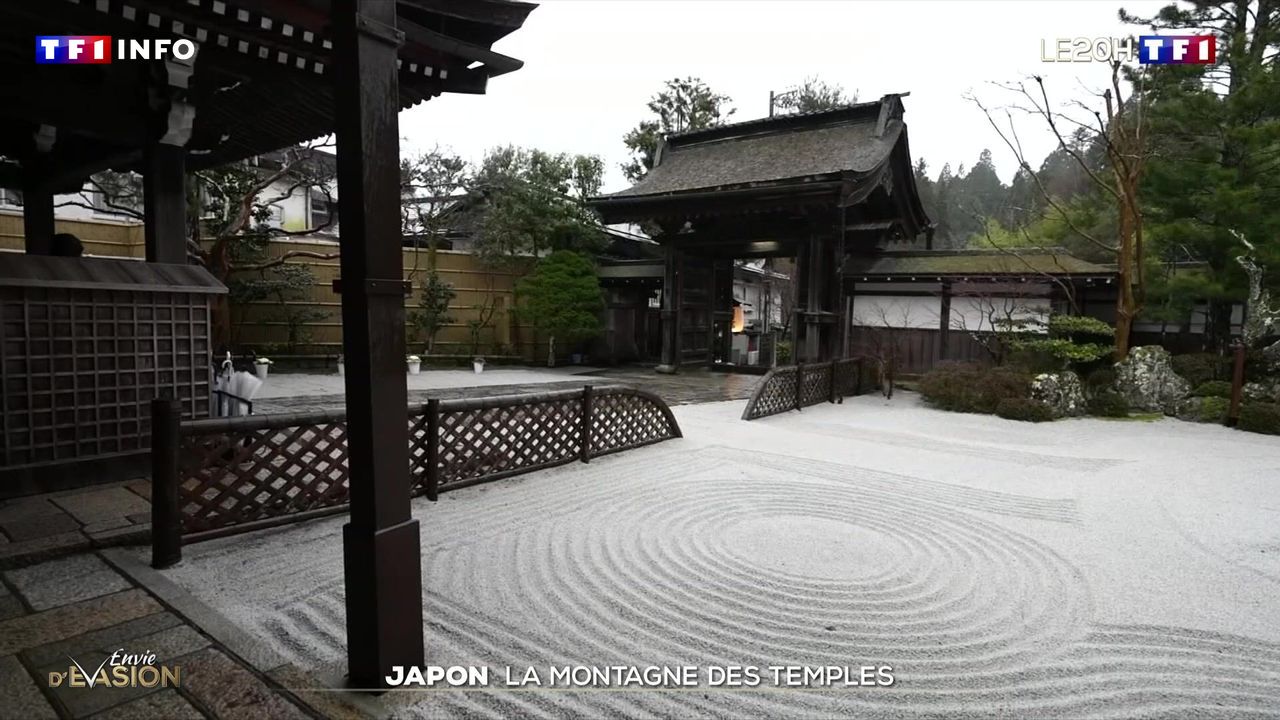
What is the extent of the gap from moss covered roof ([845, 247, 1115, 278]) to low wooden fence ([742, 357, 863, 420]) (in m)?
2.86

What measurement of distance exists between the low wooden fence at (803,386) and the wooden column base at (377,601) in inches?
291

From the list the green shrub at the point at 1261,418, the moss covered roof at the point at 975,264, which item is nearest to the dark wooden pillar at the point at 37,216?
the moss covered roof at the point at 975,264

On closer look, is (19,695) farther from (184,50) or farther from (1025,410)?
(1025,410)

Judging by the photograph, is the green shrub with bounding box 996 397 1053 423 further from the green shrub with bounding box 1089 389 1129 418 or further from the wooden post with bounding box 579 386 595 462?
the wooden post with bounding box 579 386 595 462

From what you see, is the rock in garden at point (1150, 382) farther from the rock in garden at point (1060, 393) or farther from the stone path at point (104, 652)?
the stone path at point (104, 652)

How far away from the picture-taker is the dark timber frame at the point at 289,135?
7.61 ft

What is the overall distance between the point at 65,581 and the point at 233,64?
3.74 m

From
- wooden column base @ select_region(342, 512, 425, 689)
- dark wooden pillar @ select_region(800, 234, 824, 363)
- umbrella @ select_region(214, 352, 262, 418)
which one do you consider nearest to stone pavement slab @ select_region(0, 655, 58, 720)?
wooden column base @ select_region(342, 512, 425, 689)

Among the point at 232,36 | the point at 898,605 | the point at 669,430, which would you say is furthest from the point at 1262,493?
the point at 232,36

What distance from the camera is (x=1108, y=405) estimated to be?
1080 centimetres

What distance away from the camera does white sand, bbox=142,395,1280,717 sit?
2615 mm

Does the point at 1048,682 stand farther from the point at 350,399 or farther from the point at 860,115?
the point at 860,115

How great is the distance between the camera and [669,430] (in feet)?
25.7

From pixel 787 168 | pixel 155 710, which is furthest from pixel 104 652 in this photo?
pixel 787 168
